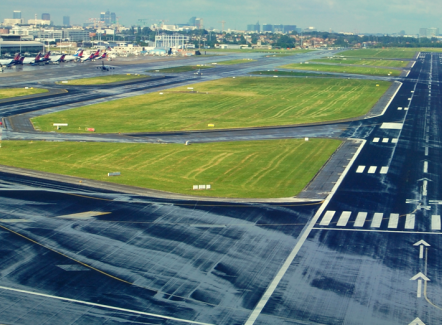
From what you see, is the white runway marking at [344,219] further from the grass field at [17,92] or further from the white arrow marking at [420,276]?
the grass field at [17,92]

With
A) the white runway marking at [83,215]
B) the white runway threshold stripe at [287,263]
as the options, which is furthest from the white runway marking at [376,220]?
the white runway marking at [83,215]

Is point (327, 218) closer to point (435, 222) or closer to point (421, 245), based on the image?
point (421, 245)

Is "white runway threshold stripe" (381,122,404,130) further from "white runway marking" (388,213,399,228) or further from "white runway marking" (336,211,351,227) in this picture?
"white runway marking" (336,211,351,227)

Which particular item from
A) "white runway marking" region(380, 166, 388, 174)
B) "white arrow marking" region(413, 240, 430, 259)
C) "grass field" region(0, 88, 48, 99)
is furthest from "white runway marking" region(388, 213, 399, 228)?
"grass field" region(0, 88, 48, 99)

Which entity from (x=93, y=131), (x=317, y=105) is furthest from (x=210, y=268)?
(x=317, y=105)

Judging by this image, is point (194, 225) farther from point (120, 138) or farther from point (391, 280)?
point (120, 138)

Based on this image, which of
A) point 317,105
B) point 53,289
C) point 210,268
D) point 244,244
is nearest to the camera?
point 53,289
